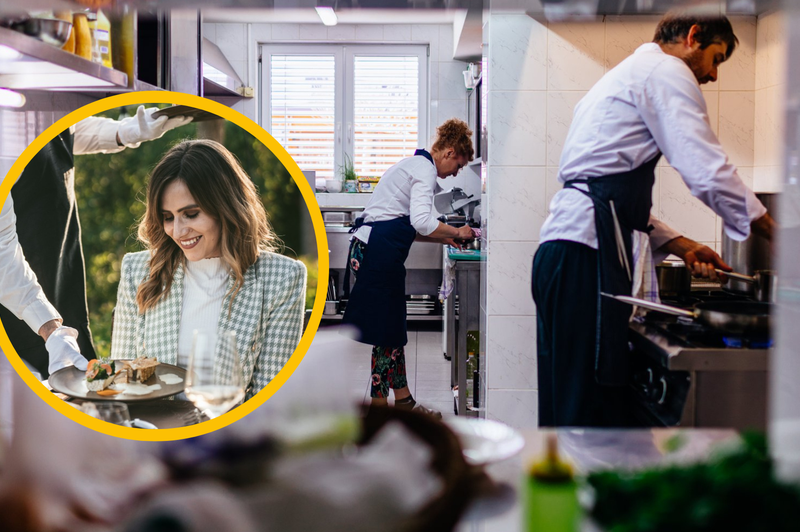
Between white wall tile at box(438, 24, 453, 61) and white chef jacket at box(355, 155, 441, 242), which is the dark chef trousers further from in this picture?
white wall tile at box(438, 24, 453, 61)

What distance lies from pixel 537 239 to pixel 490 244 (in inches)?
6.7

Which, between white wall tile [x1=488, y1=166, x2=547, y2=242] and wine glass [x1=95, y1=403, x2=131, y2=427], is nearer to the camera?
wine glass [x1=95, y1=403, x2=131, y2=427]

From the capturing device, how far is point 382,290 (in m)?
2.95

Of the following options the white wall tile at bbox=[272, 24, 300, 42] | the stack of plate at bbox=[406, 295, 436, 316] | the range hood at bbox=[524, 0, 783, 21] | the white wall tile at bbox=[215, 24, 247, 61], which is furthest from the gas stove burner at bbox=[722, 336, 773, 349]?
the white wall tile at bbox=[215, 24, 247, 61]

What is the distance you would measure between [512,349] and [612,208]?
89 centimetres

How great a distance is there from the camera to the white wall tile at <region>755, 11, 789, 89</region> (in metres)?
2.22

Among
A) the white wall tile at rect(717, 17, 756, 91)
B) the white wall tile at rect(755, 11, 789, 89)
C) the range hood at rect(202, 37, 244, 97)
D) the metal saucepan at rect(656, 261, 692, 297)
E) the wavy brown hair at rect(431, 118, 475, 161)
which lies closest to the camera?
the metal saucepan at rect(656, 261, 692, 297)

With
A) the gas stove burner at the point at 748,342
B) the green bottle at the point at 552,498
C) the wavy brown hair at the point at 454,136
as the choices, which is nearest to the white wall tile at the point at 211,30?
the wavy brown hair at the point at 454,136

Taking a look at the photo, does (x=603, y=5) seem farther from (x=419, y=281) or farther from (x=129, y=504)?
(x=419, y=281)

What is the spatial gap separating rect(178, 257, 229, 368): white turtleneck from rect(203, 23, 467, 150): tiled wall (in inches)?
172

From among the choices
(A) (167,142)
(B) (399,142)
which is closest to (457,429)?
(A) (167,142)

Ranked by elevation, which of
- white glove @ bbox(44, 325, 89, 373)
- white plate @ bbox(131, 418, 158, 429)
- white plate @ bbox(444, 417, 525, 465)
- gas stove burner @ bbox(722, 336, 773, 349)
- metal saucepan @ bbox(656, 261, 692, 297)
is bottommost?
white plate @ bbox(444, 417, 525, 465)

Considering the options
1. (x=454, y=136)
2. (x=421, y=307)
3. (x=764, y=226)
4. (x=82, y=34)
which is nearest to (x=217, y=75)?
(x=454, y=136)

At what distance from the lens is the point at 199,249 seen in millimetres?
888
